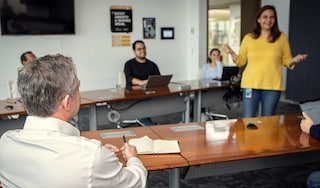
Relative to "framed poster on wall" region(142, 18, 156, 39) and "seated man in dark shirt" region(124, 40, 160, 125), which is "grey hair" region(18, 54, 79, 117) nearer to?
"seated man in dark shirt" region(124, 40, 160, 125)

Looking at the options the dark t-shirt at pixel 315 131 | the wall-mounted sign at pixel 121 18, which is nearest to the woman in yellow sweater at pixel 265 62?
the dark t-shirt at pixel 315 131

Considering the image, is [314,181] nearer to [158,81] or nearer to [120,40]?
[158,81]

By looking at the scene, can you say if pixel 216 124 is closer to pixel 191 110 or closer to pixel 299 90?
pixel 191 110

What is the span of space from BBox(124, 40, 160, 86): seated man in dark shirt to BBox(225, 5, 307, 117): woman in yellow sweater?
1.77 meters

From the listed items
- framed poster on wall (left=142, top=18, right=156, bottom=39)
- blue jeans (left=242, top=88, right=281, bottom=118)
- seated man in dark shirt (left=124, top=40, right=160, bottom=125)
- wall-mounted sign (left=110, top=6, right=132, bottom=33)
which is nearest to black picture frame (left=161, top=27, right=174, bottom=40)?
framed poster on wall (left=142, top=18, right=156, bottom=39)

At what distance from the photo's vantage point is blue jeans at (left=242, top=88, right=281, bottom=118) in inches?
118

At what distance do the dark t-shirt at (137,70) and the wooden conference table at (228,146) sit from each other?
2.42m

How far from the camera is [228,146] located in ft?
6.14

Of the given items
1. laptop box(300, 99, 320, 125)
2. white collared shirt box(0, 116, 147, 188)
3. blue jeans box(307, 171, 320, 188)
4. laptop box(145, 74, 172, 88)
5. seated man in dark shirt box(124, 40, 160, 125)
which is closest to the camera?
white collared shirt box(0, 116, 147, 188)

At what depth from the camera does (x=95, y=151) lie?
1036 mm

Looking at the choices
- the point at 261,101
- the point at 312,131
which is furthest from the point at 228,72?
the point at 312,131

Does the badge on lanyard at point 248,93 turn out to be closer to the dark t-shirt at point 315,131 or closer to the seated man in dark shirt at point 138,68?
the dark t-shirt at point 315,131

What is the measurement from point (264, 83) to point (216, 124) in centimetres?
90

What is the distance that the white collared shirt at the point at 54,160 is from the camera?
3.28 ft
